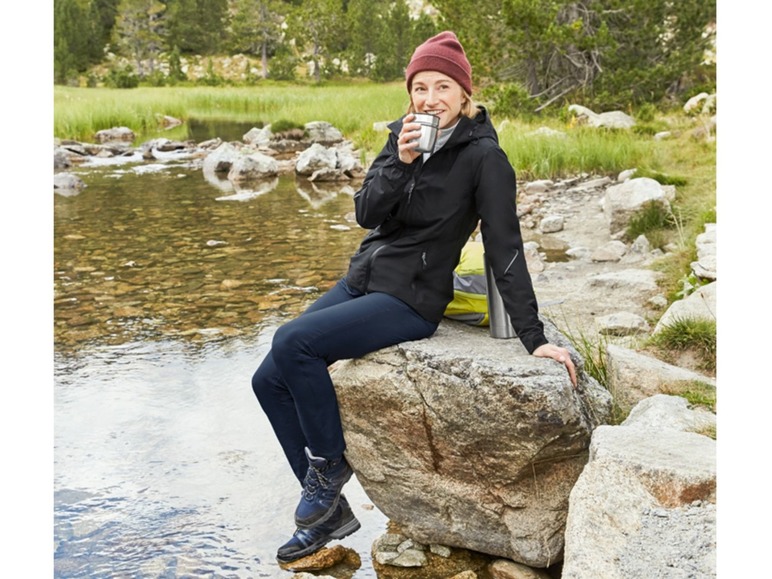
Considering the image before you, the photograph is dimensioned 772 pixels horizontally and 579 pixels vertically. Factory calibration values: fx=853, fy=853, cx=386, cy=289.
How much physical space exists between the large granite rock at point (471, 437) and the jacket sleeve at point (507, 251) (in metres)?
0.12

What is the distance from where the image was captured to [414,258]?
10.6 feet

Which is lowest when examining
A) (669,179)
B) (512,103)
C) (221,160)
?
(221,160)

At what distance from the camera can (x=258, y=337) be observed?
6.25 meters

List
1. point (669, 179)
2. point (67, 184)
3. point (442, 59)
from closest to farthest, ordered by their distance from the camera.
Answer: point (442, 59) < point (669, 179) < point (67, 184)

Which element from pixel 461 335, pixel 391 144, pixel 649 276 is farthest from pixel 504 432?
pixel 649 276

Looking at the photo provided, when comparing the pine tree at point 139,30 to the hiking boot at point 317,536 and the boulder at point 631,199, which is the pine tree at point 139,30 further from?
the hiking boot at point 317,536

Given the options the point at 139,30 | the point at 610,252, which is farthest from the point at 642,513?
the point at 139,30

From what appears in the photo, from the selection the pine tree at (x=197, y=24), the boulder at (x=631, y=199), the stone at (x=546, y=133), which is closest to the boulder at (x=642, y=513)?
the boulder at (x=631, y=199)

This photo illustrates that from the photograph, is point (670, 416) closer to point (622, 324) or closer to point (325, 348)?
point (325, 348)

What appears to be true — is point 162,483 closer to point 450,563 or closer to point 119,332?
point 450,563

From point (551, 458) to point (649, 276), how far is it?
12.9 ft

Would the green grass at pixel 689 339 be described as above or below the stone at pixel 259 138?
below

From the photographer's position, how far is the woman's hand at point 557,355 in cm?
303

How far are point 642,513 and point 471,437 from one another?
0.74m
